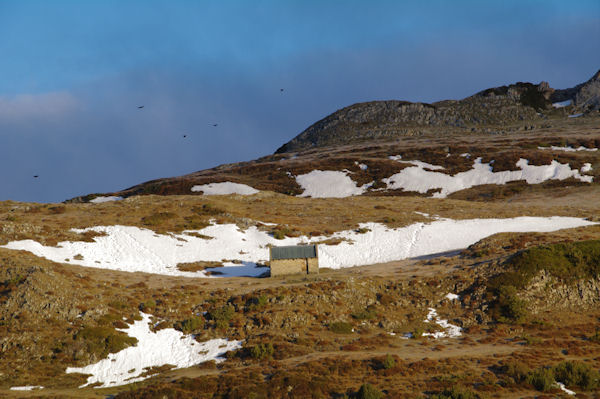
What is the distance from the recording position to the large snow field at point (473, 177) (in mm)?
83250

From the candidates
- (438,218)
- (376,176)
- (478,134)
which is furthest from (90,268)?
(478,134)

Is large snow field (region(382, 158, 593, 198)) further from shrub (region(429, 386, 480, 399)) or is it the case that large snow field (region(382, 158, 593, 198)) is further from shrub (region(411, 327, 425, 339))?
shrub (region(429, 386, 480, 399))

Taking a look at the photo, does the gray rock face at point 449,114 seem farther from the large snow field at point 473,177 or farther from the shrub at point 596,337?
the shrub at point 596,337

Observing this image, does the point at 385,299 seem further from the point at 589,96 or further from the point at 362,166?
the point at 589,96

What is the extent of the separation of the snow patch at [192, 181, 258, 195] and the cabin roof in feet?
152

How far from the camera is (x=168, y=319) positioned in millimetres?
29938

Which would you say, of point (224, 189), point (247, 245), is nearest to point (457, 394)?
point (247, 245)

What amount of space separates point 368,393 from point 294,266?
982 inches

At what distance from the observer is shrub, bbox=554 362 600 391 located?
18620 millimetres

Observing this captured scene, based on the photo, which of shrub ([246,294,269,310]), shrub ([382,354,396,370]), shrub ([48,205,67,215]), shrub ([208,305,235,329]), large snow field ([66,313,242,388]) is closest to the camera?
shrub ([382,354,396,370])

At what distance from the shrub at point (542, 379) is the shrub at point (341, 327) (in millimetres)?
11857

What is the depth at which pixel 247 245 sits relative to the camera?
5194cm

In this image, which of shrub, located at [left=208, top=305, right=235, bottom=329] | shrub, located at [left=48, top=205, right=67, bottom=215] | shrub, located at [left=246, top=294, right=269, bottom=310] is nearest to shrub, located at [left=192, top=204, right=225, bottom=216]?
shrub, located at [left=48, top=205, right=67, bottom=215]

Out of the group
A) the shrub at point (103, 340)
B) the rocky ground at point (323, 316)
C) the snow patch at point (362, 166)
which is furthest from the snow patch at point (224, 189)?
the shrub at point (103, 340)
